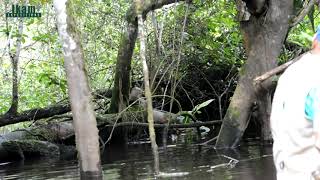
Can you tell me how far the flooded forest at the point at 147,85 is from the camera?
7238mm

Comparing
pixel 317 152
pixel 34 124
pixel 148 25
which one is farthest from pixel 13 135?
pixel 317 152

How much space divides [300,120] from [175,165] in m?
6.65

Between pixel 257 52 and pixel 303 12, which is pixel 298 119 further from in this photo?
pixel 303 12

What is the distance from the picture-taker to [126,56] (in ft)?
35.7

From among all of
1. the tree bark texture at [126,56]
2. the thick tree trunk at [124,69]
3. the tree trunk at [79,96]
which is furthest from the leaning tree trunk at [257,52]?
the tree trunk at [79,96]

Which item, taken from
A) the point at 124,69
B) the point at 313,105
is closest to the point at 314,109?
the point at 313,105

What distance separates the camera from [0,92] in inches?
656

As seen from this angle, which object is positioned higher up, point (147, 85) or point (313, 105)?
point (147, 85)

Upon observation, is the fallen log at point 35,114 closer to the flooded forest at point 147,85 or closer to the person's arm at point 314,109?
the flooded forest at point 147,85

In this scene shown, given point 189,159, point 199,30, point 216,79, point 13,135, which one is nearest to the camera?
point 189,159

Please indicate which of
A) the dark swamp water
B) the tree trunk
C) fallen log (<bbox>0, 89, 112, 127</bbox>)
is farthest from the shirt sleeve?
fallen log (<bbox>0, 89, 112, 127</bbox>)

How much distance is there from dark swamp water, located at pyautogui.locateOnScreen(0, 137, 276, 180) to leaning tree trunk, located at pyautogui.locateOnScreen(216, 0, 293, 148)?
63 cm

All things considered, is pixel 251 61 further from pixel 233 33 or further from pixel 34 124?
pixel 34 124

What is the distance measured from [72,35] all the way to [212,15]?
628cm
